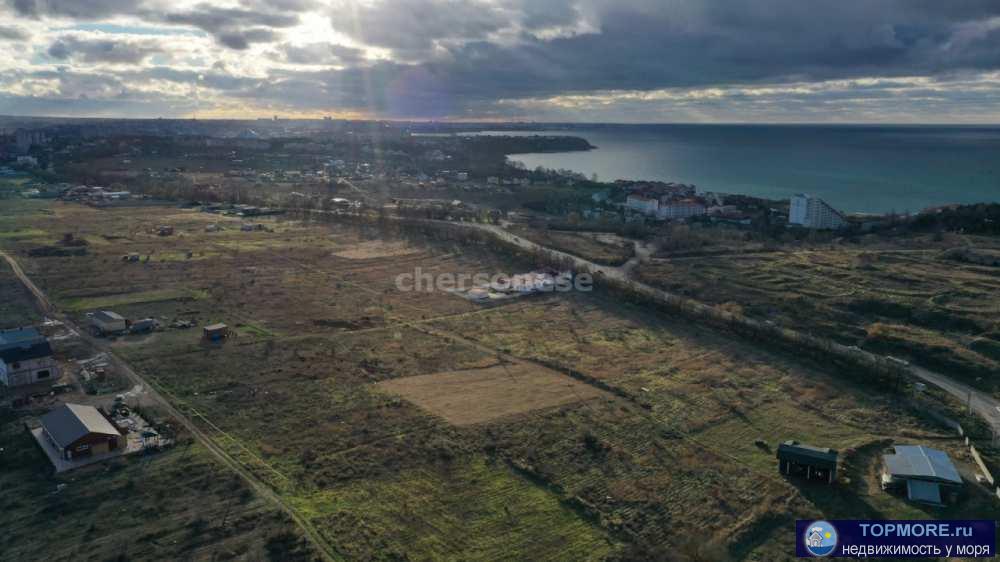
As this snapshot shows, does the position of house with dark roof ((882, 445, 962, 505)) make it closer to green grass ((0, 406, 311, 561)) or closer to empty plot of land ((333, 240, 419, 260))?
green grass ((0, 406, 311, 561))

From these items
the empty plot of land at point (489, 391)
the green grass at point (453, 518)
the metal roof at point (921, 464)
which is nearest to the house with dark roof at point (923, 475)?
the metal roof at point (921, 464)

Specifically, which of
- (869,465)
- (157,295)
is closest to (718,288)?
(869,465)

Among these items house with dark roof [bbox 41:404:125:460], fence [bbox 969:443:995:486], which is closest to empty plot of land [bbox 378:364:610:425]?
house with dark roof [bbox 41:404:125:460]

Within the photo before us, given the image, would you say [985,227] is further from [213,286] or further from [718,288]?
[213,286]

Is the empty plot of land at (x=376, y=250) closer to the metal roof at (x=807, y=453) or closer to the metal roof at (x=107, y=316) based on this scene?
the metal roof at (x=107, y=316)

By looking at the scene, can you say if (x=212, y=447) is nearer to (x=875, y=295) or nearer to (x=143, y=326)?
(x=143, y=326)
